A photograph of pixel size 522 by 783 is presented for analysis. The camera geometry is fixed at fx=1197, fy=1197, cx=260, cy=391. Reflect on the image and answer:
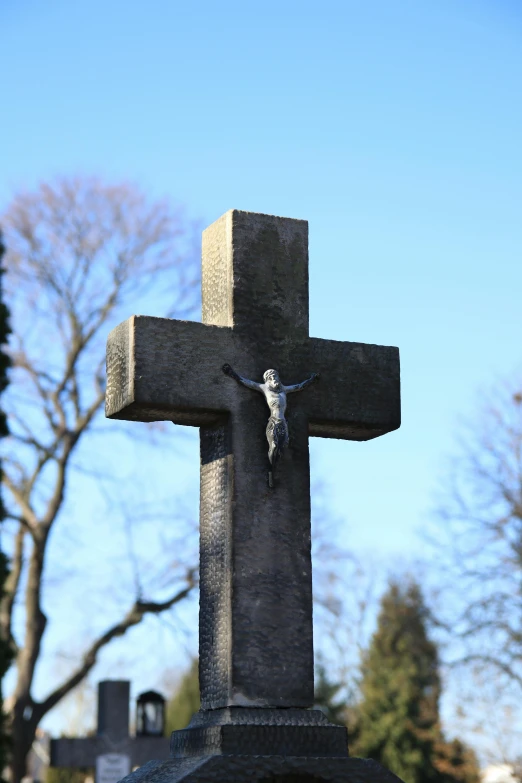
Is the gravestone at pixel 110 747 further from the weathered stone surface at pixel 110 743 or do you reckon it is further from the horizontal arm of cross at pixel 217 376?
the horizontal arm of cross at pixel 217 376

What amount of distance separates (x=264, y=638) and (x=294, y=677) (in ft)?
0.70

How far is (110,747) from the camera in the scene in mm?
17688

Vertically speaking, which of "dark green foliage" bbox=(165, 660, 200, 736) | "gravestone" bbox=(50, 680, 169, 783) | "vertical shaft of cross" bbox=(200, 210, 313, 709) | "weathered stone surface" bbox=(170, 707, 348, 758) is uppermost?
"vertical shaft of cross" bbox=(200, 210, 313, 709)

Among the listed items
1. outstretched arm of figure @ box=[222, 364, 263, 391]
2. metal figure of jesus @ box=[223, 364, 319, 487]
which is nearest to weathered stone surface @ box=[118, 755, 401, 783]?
metal figure of jesus @ box=[223, 364, 319, 487]

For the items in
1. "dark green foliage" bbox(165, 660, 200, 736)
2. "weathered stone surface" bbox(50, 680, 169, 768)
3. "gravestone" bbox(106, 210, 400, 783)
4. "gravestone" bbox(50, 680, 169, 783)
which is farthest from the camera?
"dark green foliage" bbox(165, 660, 200, 736)

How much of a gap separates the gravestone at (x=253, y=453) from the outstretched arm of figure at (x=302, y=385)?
0.04ft

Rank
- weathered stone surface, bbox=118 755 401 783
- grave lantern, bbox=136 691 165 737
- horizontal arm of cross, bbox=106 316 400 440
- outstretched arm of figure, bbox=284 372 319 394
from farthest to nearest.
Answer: grave lantern, bbox=136 691 165 737 → outstretched arm of figure, bbox=284 372 319 394 → horizontal arm of cross, bbox=106 316 400 440 → weathered stone surface, bbox=118 755 401 783

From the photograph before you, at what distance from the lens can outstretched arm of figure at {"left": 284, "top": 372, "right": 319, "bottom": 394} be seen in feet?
17.8

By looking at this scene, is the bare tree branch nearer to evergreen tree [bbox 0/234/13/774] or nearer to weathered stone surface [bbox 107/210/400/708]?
evergreen tree [bbox 0/234/13/774]

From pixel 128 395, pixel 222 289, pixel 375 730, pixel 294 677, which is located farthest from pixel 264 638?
pixel 375 730

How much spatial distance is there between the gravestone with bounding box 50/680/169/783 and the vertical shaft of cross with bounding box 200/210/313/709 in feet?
43.3

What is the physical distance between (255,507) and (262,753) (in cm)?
102

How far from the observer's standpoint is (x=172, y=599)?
20.0 m

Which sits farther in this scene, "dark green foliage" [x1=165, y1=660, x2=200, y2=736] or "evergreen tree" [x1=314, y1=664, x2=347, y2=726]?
"dark green foliage" [x1=165, y1=660, x2=200, y2=736]
